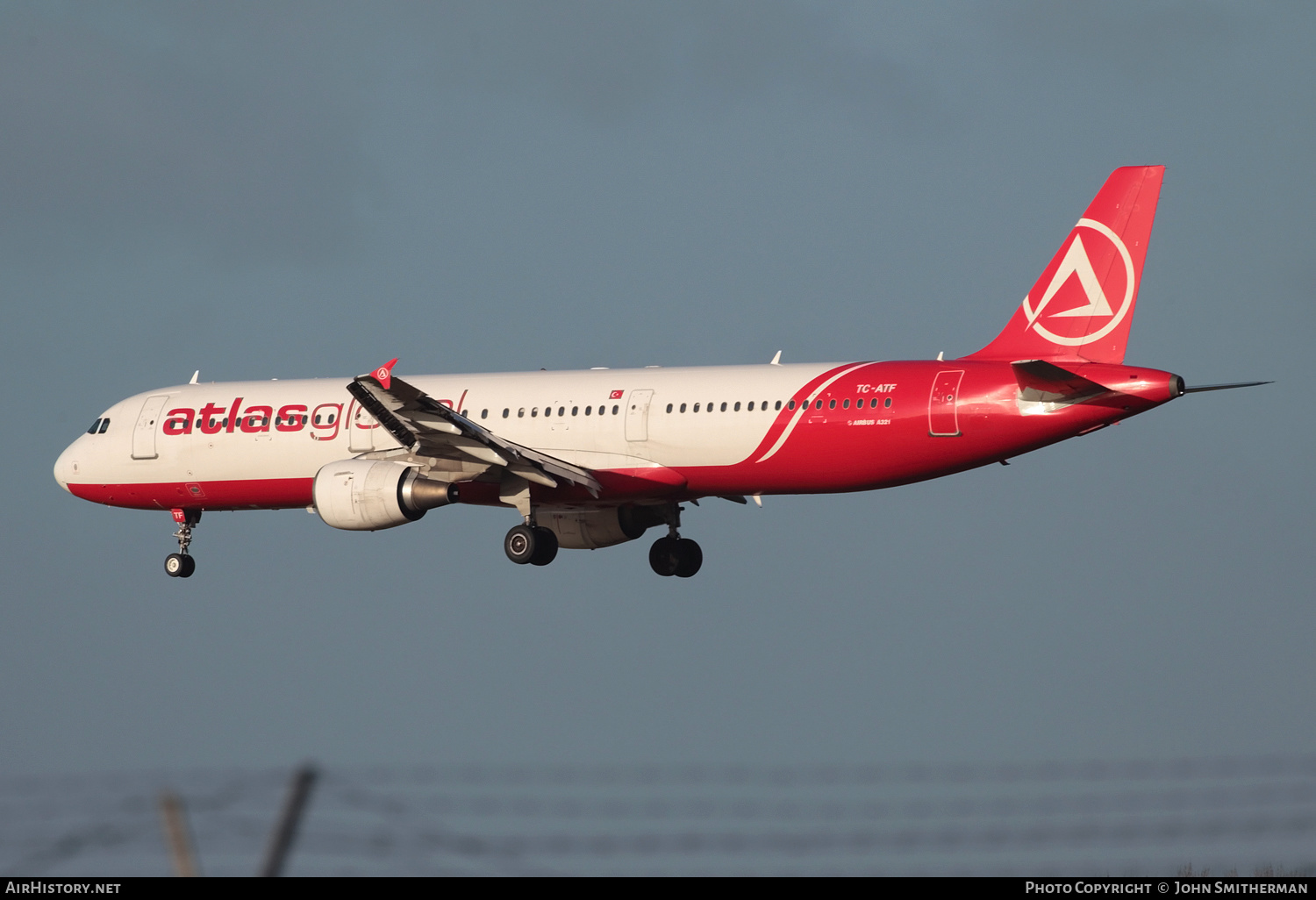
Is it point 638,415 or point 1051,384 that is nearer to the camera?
point 1051,384

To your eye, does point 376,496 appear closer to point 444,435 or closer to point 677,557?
point 444,435

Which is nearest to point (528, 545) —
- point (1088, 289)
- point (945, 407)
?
point (945, 407)

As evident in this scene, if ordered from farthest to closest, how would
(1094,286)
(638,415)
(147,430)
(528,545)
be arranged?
(147,430) → (528,545) → (638,415) → (1094,286)

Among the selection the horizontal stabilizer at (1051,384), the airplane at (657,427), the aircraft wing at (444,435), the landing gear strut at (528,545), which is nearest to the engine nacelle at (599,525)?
the airplane at (657,427)

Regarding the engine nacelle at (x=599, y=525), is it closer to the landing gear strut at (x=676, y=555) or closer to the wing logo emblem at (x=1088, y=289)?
the landing gear strut at (x=676, y=555)

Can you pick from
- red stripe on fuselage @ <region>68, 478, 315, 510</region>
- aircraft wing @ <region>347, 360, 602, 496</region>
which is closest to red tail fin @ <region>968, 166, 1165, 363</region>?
aircraft wing @ <region>347, 360, 602, 496</region>

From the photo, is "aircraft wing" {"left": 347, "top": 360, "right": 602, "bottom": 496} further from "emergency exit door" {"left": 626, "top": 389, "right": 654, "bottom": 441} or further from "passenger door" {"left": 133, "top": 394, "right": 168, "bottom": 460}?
"passenger door" {"left": 133, "top": 394, "right": 168, "bottom": 460}

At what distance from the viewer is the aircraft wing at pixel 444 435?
3597 cm

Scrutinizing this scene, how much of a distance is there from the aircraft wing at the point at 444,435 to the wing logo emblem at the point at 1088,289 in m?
9.74

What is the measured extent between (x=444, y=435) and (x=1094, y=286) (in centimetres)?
1326

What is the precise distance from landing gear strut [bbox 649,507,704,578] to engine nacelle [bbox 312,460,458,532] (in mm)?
6545

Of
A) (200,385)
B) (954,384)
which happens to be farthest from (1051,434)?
(200,385)

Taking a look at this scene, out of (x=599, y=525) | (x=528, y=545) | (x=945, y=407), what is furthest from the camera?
(x=599, y=525)

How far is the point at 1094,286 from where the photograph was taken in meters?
35.6
